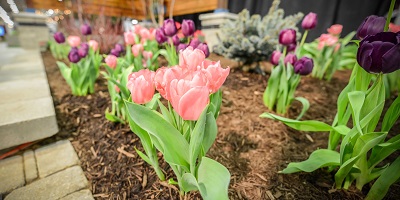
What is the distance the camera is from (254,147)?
1.11 metres

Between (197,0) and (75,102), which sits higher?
(197,0)

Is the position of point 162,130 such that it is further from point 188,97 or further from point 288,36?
point 288,36

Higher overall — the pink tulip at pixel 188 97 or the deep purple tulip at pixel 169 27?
the deep purple tulip at pixel 169 27

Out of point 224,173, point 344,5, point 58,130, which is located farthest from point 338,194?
point 344,5

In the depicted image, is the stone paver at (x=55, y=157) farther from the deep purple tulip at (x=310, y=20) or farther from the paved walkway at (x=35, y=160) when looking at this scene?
the deep purple tulip at (x=310, y=20)

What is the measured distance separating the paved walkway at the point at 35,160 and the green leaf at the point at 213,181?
2.00 feet

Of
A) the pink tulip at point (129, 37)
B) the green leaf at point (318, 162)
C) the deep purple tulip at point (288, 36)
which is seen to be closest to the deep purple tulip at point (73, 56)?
the pink tulip at point (129, 37)

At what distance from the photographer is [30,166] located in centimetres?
107

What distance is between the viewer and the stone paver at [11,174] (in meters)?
0.95

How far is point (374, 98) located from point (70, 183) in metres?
1.28

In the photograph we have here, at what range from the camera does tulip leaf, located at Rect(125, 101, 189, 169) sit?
0.57 metres

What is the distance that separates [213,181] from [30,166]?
3.60ft

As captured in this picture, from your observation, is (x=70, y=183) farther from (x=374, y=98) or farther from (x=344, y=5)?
(x=344, y=5)

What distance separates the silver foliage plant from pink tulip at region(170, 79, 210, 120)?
1570 millimetres
